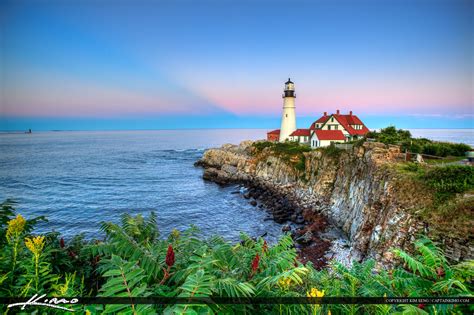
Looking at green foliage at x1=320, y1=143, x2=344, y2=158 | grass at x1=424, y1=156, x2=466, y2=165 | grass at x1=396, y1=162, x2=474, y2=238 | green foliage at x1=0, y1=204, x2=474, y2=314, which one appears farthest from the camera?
green foliage at x1=320, y1=143, x2=344, y2=158

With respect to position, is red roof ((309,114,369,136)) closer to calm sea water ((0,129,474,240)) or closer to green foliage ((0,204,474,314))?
calm sea water ((0,129,474,240))

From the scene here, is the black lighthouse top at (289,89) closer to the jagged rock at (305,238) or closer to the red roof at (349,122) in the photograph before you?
the red roof at (349,122)

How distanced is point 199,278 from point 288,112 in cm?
6217

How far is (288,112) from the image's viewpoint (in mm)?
61562

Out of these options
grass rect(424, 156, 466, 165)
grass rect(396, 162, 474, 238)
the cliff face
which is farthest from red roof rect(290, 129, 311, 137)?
grass rect(396, 162, 474, 238)

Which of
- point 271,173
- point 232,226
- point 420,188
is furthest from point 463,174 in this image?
point 271,173

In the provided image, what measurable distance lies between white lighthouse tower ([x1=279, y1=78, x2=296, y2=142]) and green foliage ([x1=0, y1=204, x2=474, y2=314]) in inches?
2301

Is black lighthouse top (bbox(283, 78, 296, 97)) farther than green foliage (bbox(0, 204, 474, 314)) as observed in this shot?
Yes

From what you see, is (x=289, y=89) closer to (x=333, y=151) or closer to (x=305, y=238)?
(x=333, y=151)

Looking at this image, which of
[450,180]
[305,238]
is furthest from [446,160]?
[305,238]

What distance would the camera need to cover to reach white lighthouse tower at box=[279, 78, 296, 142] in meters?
61.5

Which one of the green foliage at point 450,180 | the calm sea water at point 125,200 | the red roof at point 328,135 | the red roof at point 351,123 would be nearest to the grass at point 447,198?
the green foliage at point 450,180

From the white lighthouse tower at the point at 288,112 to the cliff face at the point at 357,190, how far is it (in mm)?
13672

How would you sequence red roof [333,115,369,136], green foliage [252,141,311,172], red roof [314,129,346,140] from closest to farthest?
1. green foliage [252,141,311,172]
2. red roof [314,129,346,140]
3. red roof [333,115,369,136]
